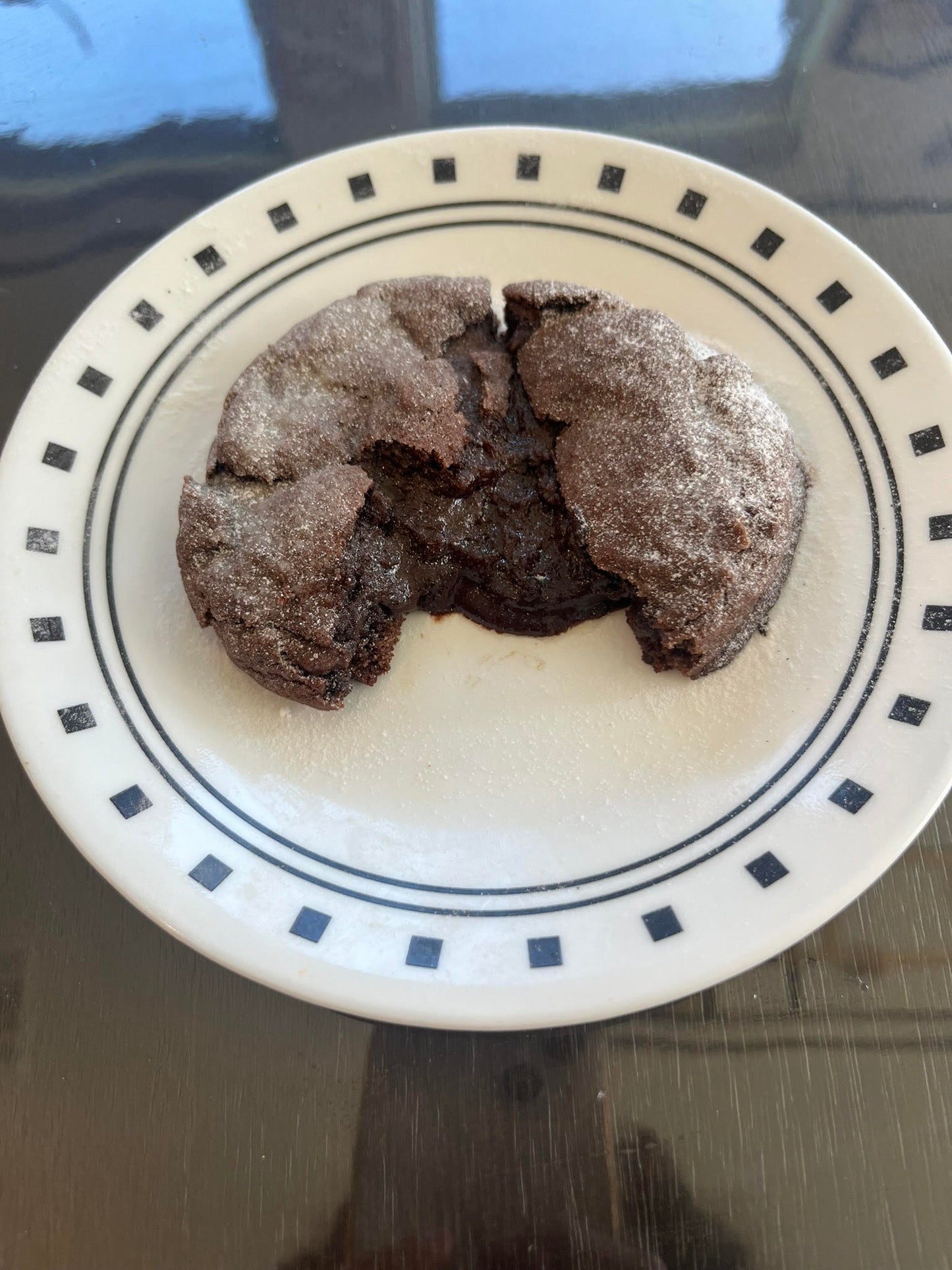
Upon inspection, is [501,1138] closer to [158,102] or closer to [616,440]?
[616,440]

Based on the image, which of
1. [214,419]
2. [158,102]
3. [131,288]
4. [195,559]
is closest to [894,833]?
[195,559]

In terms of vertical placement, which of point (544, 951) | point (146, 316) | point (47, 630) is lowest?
point (544, 951)

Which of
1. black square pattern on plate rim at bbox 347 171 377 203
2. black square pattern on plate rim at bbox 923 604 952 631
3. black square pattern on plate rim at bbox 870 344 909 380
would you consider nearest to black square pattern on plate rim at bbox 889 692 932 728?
black square pattern on plate rim at bbox 923 604 952 631

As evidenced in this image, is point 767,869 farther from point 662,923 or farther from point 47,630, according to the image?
point 47,630

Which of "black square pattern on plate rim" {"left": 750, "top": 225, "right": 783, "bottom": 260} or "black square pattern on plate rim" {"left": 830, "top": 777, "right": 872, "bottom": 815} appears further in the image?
"black square pattern on plate rim" {"left": 750, "top": 225, "right": 783, "bottom": 260}

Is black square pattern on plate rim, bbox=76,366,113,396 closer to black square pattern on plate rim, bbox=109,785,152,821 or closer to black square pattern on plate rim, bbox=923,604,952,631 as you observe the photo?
black square pattern on plate rim, bbox=109,785,152,821

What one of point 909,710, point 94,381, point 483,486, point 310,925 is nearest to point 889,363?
point 909,710
